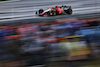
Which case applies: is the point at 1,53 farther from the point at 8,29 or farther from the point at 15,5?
the point at 15,5

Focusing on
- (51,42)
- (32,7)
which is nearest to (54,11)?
(32,7)

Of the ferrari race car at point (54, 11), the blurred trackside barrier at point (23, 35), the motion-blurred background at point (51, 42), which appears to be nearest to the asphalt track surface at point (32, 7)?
the ferrari race car at point (54, 11)

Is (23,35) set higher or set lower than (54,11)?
lower

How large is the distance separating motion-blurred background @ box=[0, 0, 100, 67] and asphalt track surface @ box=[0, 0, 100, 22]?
0.27 meters

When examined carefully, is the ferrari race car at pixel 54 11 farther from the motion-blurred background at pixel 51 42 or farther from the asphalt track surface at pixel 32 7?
the motion-blurred background at pixel 51 42

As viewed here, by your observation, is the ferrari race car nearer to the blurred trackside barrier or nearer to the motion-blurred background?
the motion-blurred background

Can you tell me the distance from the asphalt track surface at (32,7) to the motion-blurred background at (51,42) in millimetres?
274

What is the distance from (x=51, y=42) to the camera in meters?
4.35

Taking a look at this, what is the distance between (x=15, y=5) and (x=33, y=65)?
2007 mm

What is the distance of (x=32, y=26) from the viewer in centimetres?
439

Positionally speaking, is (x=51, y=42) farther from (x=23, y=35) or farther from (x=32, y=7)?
(x=32, y=7)

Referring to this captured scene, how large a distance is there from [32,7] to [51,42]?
153cm

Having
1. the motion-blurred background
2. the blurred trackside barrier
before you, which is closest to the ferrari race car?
the motion-blurred background

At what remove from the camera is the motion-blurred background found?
4211 mm
